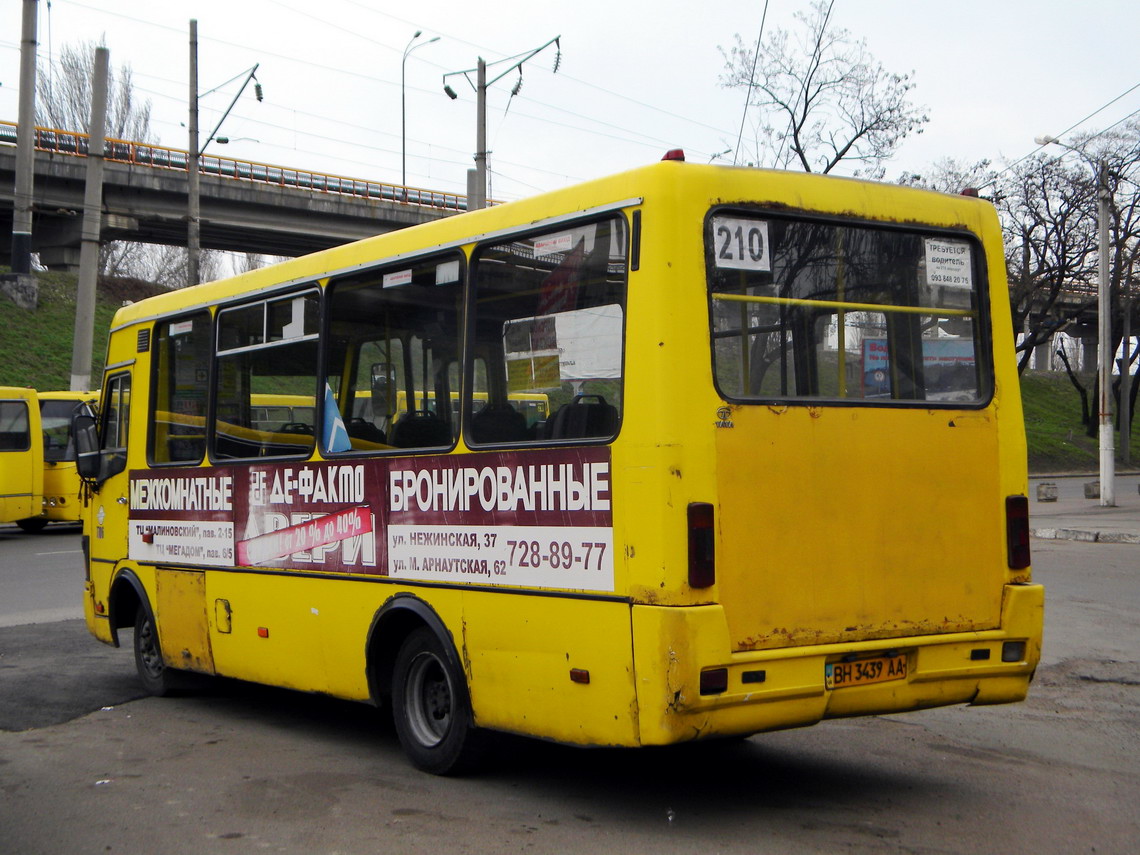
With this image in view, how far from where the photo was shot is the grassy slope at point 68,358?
44625 millimetres

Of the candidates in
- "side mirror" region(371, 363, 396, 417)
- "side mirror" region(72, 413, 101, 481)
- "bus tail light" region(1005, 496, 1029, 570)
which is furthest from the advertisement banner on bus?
"bus tail light" region(1005, 496, 1029, 570)

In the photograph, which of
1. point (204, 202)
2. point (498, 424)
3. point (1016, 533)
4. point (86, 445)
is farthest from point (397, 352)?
point (204, 202)

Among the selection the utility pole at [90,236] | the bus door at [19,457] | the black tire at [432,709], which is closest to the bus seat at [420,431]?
the black tire at [432,709]

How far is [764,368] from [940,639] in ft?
4.80

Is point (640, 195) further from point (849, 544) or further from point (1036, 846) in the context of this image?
point (1036, 846)

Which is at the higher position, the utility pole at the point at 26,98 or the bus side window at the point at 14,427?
the utility pole at the point at 26,98

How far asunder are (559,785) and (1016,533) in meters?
2.46

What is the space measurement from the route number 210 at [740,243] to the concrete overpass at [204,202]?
46000mm

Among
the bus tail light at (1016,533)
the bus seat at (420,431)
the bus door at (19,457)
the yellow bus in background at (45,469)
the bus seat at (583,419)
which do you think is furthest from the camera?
the yellow bus in background at (45,469)

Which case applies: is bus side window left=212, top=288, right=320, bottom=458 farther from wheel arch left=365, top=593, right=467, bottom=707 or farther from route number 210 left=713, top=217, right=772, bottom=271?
route number 210 left=713, top=217, right=772, bottom=271

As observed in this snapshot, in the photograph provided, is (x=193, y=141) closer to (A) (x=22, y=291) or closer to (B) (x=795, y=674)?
(A) (x=22, y=291)

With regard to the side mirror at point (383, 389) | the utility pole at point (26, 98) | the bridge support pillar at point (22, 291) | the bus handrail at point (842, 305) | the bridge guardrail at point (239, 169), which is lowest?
the side mirror at point (383, 389)

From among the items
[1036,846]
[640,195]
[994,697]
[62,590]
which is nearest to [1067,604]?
[994,697]

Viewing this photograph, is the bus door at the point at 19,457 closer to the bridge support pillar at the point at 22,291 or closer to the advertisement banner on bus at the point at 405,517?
the advertisement banner on bus at the point at 405,517
